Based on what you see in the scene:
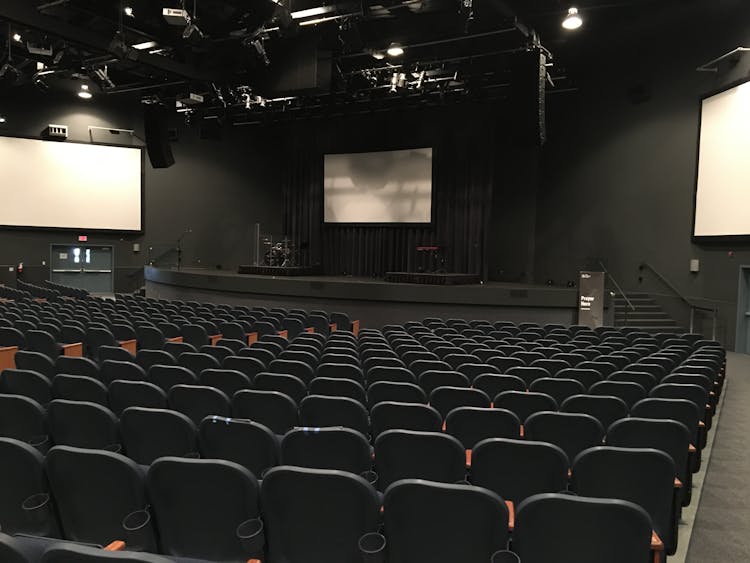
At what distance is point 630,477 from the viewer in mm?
2822

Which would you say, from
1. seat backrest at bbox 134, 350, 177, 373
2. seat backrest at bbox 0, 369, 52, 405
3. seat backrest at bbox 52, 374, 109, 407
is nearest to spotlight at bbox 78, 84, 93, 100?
seat backrest at bbox 134, 350, 177, 373

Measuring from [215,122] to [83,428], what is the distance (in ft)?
48.0

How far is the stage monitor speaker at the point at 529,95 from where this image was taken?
1048cm

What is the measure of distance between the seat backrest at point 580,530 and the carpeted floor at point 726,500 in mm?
1630

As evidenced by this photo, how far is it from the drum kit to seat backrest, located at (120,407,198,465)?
48.4 ft

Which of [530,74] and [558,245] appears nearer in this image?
[530,74]

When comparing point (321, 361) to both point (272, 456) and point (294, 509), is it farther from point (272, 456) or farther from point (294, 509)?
point (294, 509)

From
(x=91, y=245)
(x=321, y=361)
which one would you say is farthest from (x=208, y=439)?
(x=91, y=245)

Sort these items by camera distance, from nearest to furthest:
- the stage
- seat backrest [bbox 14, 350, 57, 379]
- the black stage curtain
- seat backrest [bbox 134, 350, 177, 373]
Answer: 1. seat backrest [bbox 14, 350, 57, 379]
2. seat backrest [bbox 134, 350, 177, 373]
3. the stage
4. the black stage curtain

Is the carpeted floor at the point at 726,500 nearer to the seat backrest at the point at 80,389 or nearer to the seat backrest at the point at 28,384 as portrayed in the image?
the seat backrest at the point at 80,389

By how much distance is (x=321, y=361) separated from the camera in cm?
623

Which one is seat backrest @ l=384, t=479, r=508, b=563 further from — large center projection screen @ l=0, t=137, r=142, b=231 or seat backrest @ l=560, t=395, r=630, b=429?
large center projection screen @ l=0, t=137, r=142, b=231

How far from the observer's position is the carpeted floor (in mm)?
3402

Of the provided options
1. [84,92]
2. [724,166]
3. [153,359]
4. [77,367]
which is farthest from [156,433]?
[84,92]
